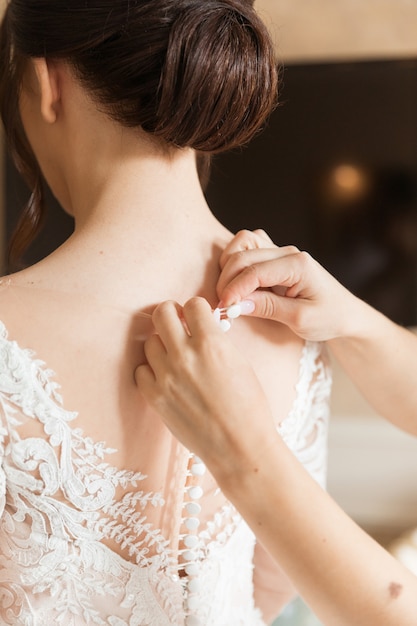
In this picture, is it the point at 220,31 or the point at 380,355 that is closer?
the point at 220,31

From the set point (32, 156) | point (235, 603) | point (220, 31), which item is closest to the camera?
point (220, 31)

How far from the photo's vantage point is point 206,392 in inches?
26.3

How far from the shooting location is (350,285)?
2191 millimetres

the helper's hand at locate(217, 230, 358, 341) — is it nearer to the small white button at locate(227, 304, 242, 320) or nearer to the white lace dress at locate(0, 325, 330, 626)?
the small white button at locate(227, 304, 242, 320)

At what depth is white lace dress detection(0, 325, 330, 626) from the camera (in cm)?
73

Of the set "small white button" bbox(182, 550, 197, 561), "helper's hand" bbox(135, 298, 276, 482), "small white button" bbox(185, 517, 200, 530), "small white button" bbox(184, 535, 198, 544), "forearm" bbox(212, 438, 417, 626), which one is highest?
"helper's hand" bbox(135, 298, 276, 482)

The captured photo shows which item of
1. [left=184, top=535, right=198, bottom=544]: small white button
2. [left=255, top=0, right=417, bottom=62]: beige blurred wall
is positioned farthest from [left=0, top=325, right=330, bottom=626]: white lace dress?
[left=255, top=0, right=417, bottom=62]: beige blurred wall

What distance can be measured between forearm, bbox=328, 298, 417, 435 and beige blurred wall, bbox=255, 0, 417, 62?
1.47 m

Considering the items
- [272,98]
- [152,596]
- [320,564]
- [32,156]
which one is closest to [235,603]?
[152,596]

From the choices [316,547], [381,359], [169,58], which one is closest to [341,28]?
[381,359]

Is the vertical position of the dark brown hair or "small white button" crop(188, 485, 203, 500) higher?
the dark brown hair

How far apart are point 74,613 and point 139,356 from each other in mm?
306

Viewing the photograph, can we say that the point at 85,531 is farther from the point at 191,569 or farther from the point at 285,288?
the point at 285,288

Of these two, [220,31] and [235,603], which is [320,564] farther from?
[220,31]
